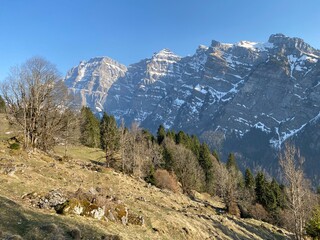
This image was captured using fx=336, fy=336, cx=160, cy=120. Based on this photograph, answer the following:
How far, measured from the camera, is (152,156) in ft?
290

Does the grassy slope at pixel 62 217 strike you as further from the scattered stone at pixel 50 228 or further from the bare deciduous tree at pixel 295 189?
the bare deciduous tree at pixel 295 189

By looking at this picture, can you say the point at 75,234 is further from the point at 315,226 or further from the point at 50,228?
the point at 315,226

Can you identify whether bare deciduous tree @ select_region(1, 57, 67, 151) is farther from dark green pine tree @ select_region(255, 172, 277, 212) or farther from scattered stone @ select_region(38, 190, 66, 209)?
dark green pine tree @ select_region(255, 172, 277, 212)

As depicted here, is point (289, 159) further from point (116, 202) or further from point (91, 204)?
point (91, 204)

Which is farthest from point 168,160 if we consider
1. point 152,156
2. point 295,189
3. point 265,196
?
point 295,189

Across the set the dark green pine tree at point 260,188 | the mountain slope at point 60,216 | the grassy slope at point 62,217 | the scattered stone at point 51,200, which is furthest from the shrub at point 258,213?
the scattered stone at point 51,200

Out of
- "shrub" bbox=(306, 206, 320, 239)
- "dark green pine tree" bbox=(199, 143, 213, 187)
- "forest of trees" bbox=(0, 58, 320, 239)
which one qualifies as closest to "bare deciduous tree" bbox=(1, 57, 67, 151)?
"forest of trees" bbox=(0, 58, 320, 239)

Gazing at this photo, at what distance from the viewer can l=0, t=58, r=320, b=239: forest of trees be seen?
45.4 metres

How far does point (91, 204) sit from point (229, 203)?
51.5 metres

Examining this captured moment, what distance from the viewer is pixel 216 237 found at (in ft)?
111

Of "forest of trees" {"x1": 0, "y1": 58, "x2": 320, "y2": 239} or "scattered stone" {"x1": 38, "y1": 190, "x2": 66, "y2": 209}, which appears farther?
"forest of trees" {"x1": 0, "y1": 58, "x2": 320, "y2": 239}

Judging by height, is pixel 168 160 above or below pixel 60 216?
above

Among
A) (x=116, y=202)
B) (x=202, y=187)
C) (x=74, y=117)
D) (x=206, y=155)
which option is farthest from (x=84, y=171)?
(x=206, y=155)

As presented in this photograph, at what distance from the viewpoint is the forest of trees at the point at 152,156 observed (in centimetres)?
4538
